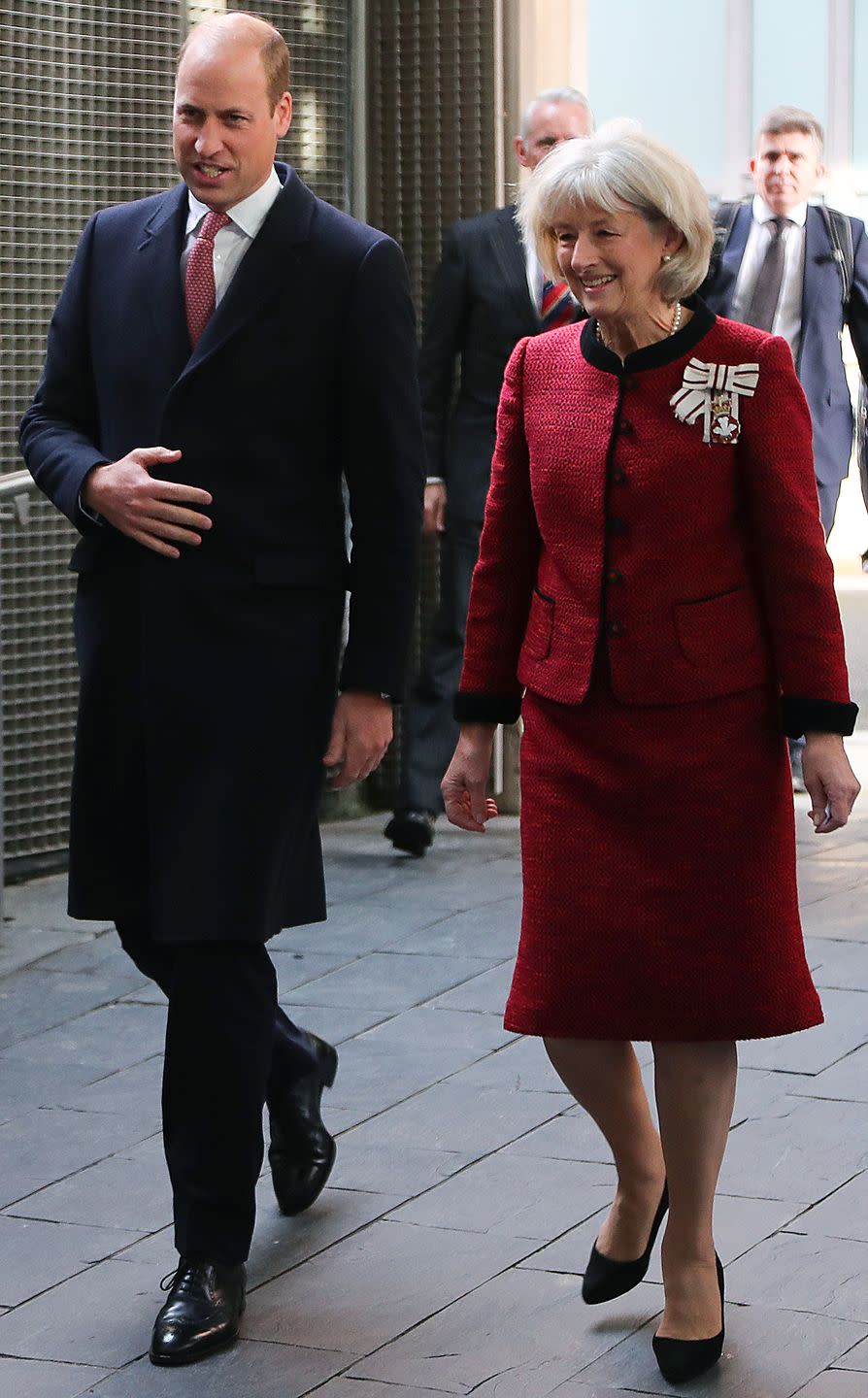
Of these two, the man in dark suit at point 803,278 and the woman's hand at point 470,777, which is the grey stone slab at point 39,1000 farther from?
the man in dark suit at point 803,278

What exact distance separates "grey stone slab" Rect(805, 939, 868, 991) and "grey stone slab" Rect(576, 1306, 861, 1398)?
81.3 inches

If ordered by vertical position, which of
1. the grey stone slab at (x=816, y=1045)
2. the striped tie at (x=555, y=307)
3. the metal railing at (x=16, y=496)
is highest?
the striped tie at (x=555, y=307)

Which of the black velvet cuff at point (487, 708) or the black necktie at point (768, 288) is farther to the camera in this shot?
the black necktie at point (768, 288)

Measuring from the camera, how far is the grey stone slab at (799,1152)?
4.17m

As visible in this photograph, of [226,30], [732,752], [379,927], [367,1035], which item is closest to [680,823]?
[732,752]

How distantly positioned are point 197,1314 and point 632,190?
1.72 m

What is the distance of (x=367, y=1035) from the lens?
521cm

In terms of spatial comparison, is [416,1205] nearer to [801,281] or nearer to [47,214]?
[47,214]

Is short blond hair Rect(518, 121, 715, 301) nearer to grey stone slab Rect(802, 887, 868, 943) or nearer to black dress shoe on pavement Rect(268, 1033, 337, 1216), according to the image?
black dress shoe on pavement Rect(268, 1033, 337, 1216)

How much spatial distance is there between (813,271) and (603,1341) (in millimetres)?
4851

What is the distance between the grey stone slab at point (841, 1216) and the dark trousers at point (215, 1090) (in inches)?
38.3

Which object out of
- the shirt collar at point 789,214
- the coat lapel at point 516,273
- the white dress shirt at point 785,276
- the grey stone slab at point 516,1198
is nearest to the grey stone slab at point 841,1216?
the grey stone slab at point 516,1198

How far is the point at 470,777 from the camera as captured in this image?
3666 mm

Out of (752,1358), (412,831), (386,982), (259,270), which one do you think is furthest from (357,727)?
(412,831)
